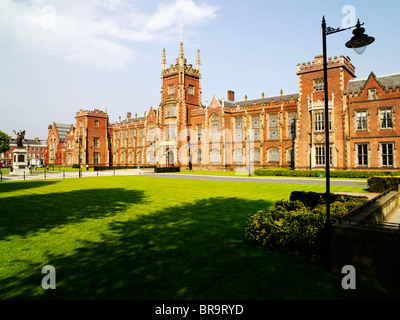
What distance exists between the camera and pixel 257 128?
46.4 meters

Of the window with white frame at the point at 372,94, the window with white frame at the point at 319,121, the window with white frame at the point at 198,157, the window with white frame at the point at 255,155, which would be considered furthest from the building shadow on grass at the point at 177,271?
the window with white frame at the point at 198,157

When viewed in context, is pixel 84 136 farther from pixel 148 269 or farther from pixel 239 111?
pixel 148 269

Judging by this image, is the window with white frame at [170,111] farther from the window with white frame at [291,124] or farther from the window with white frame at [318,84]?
the window with white frame at [318,84]

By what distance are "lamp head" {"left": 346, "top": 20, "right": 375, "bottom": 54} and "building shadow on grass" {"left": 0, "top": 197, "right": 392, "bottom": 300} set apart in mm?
6063

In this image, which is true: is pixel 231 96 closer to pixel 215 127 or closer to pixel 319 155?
pixel 215 127

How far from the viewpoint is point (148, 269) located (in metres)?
6.03

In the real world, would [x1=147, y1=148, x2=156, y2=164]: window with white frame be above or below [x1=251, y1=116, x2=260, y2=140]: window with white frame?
below

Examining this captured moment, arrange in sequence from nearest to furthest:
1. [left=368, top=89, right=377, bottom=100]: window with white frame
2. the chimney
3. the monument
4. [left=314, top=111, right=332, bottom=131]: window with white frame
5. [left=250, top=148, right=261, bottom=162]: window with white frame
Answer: [left=368, top=89, right=377, bottom=100]: window with white frame < [left=314, top=111, right=332, bottom=131]: window with white frame < the monument < [left=250, top=148, right=261, bottom=162]: window with white frame < the chimney

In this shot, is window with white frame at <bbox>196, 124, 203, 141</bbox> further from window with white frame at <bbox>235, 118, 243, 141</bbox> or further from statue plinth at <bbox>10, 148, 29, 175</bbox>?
statue plinth at <bbox>10, 148, 29, 175</bbox>

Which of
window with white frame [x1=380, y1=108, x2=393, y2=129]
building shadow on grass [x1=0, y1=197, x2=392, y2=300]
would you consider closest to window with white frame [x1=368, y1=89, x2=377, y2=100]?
window with white frame [x1=380, y1=108, x2=393, y2=129]

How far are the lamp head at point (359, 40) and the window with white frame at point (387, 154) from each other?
2938cm

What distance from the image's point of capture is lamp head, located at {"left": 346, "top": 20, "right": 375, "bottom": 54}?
6918 millimetres

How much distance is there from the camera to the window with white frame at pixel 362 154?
3192 cm

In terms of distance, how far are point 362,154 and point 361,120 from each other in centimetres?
429
